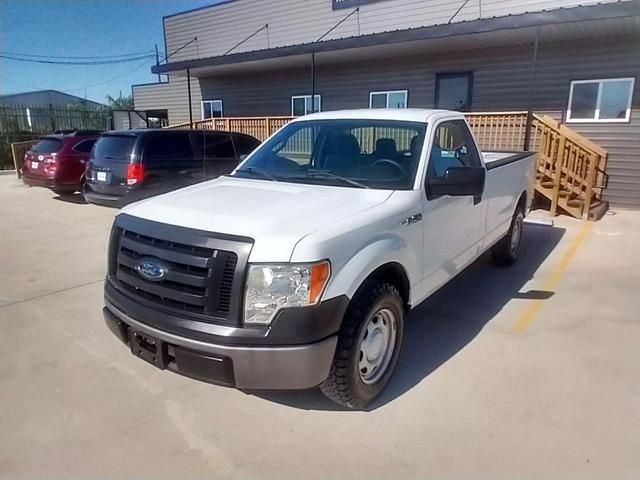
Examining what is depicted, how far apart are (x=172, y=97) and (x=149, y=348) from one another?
1940 centimetres

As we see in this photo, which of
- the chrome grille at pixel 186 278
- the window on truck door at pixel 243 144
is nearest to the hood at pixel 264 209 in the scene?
the chrome grille at pixel 186 278

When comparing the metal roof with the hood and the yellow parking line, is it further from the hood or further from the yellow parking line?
the hood

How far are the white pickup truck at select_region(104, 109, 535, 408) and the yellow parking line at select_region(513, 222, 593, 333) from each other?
92cm

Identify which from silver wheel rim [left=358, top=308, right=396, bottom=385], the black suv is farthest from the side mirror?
the black suv

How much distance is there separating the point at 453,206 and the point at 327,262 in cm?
170

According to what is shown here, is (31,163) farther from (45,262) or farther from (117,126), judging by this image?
(117,126)

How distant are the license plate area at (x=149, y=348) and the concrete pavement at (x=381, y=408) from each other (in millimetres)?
456

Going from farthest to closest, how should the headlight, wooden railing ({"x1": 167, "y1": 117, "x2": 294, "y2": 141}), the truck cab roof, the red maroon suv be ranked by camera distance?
wooden railing ({"x1": 167, "y1": 117, "x2": 294, "y2": 141}) < the red maroon suv < the truck cab roof < the headlight

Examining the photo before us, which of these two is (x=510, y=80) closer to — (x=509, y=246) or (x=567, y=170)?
(x=567, y=170)

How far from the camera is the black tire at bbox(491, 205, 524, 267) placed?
18.0 feet

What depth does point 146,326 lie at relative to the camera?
8.04 ft

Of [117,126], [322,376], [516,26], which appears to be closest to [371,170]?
[322,376]

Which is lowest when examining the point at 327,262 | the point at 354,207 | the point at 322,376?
the point at 322,376

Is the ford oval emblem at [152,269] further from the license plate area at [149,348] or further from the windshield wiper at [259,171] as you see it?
the windshield wiper at [259,171]
